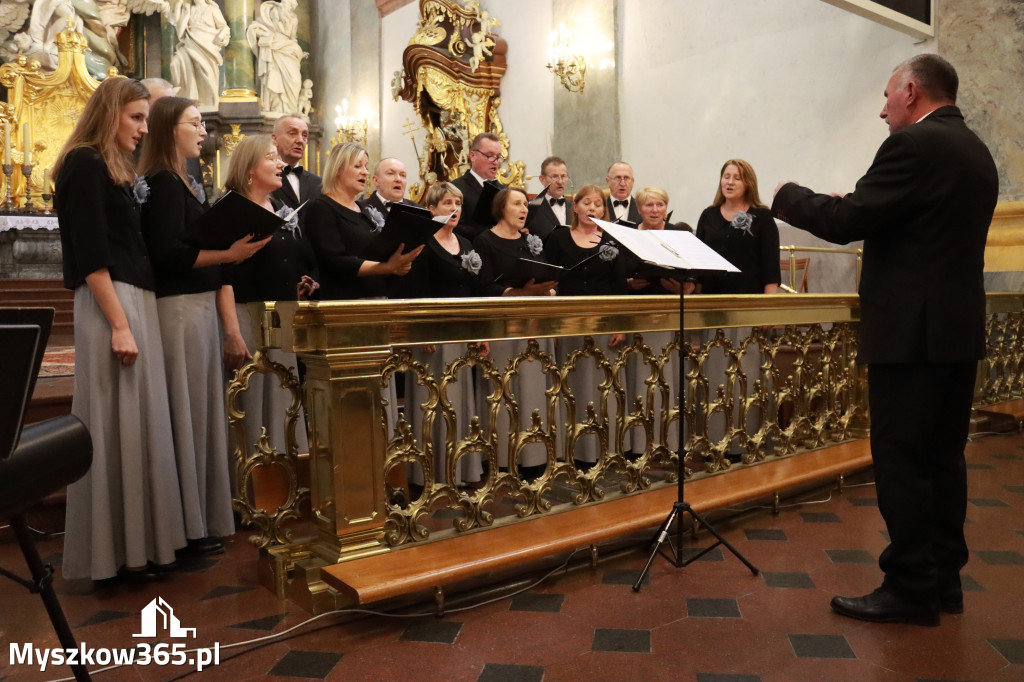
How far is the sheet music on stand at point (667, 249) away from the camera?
2.88 m

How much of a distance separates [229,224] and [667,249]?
65.9 inches

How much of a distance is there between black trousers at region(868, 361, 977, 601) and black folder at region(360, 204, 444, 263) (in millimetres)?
1911

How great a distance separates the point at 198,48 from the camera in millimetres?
13539

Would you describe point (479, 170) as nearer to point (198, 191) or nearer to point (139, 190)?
point (198, 191)

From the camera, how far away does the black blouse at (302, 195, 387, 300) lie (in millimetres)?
3980

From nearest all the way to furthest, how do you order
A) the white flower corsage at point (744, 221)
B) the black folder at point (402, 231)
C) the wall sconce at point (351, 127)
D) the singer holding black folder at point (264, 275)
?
1. the black folder at point (402, 231)
2. the singer holding black folder at point (264, 275)
3. the white flower corsage at point (744, 221)
4. the wall sconce at point (351, 127)

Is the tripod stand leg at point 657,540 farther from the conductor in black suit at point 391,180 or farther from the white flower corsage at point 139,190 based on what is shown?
the white flower corsage at point 139,190

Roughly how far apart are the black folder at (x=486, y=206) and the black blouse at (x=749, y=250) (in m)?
1.34

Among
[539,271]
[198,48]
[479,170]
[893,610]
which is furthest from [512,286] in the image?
[198,48]

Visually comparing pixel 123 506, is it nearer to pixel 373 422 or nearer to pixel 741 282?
pixel 373 422

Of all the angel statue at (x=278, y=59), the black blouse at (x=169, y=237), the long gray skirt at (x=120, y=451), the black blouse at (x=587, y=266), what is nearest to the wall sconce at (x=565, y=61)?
the black blouse at (x=587, y=266)

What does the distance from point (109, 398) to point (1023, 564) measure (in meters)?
3.71

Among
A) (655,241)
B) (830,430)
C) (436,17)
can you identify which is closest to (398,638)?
(655,241)

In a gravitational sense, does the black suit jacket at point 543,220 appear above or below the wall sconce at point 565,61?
below
